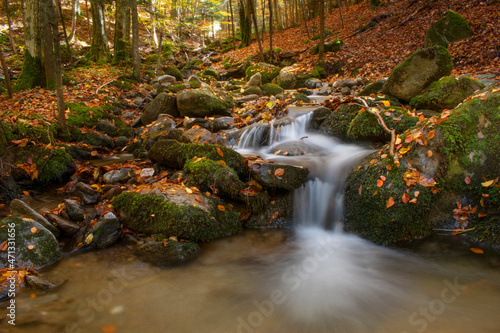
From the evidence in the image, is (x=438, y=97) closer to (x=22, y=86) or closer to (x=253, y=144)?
(x=253, y=144)

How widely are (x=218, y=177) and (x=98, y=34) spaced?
1600 cm

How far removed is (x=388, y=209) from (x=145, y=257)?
3370 mm

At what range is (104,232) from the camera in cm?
379

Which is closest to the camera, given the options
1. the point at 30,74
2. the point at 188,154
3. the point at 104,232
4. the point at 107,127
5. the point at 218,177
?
the point at 104,232

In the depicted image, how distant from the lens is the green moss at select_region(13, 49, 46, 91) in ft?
31.1

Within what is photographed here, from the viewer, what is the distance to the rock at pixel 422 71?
7129mm

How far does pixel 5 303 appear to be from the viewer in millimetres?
2551

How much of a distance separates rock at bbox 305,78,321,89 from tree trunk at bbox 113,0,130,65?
34.0 ft

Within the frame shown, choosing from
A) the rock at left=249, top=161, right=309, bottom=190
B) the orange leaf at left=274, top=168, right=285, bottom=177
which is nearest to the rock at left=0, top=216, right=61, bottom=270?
the rock at left=249, top=161, right=309, bottom=190

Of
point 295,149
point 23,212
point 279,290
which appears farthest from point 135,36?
point 279,290

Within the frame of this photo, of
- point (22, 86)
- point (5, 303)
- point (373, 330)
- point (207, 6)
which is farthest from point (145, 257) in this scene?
point (207, 6)

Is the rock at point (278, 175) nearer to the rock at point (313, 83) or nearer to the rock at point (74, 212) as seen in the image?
the rock at point (74, 212)

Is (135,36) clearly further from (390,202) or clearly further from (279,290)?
(279,290)

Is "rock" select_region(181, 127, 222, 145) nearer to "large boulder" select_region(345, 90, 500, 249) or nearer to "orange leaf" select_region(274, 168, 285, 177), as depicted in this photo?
"orange leaf" select_region(274, 168, 285, 177)
